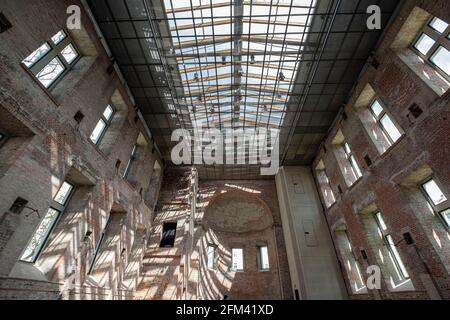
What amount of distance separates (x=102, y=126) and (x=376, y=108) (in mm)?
13667

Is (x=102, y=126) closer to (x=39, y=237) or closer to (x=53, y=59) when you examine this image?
(x=53, y=59)

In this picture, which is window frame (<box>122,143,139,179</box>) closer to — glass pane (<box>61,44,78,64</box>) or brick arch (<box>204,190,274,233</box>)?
glass pane (<box>61,44,78,64</box>)

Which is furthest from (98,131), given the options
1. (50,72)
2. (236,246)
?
A: (236,246)

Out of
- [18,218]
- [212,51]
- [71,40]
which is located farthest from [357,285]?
[71,40]

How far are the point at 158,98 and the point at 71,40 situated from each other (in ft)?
15.1

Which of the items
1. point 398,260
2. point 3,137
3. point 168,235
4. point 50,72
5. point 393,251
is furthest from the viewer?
point 168,235

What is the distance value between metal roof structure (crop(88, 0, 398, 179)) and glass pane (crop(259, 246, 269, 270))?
10.8 meters

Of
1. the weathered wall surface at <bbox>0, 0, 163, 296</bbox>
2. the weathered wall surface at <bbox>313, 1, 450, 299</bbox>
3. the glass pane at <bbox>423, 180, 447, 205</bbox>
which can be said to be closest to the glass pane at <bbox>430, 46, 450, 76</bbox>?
the weathered wall surface at <bbox>313, 1, 450, 299</bbox>

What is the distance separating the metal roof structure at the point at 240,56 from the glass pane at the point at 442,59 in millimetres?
2349

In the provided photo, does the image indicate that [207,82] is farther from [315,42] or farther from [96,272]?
[96,272]

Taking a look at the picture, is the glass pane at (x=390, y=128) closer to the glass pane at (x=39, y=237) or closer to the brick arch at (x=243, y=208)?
the brick arch at (x=243, y=208)

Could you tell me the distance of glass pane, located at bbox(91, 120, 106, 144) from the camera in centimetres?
1017

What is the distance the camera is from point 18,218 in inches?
235

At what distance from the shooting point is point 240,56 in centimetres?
1076
